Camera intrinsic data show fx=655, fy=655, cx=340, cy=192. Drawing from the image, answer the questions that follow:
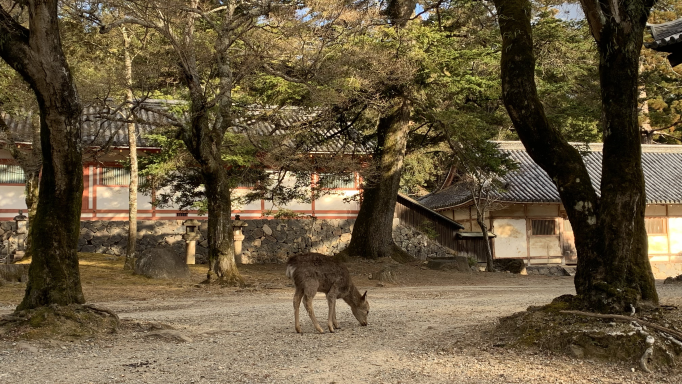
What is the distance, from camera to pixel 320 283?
874cm

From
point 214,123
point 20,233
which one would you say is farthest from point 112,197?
point 214,123

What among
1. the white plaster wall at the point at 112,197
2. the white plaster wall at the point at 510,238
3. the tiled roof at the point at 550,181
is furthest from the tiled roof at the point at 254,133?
the white plaster wall at the point at 510,238

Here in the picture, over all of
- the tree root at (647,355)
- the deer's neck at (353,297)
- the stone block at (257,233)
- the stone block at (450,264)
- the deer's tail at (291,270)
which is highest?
the stone block at (257,233)

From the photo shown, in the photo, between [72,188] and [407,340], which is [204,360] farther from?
[72,188]

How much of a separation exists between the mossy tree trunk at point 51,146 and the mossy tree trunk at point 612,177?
19.4 ft

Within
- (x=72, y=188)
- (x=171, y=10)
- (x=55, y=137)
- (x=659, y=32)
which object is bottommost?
(x=72, y=188)

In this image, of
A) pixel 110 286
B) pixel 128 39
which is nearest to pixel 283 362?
pixel 110 286

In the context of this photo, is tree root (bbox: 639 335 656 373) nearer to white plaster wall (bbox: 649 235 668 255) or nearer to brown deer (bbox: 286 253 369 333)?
brown deer (bbox: 286 253 369 333)

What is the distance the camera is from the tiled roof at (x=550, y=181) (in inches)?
1136

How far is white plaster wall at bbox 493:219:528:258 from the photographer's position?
2930 cm

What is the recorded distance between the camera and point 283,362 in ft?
22.0

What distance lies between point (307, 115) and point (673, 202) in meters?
18.1

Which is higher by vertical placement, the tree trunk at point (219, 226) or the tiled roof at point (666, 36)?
the tiled roof at point (666, 36)

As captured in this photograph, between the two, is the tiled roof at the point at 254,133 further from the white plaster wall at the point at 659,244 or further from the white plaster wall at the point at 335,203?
the white plaster wall at the point at 659,244
